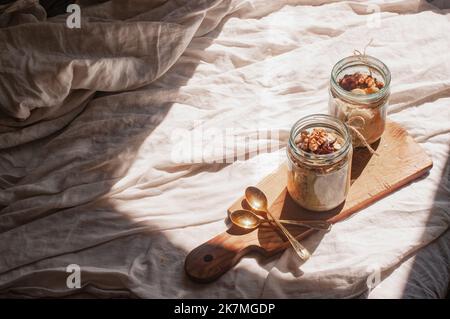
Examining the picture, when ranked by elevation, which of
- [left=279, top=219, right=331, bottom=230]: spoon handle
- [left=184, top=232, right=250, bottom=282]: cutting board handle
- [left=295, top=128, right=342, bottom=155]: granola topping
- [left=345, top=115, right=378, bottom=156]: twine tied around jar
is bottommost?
[left=184, top=232, right=250, bottom=282]: cutting board handle

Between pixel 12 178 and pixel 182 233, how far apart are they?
1.30 ft

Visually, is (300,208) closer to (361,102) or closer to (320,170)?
(320,170)

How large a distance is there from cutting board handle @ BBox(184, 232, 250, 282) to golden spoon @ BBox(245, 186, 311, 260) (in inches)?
3.0

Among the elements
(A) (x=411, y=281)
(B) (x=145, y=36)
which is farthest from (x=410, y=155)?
(B) (x=145, y=36)

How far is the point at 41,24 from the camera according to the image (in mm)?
1439

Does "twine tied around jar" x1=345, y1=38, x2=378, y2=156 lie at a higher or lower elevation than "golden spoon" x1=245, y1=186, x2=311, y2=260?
higher

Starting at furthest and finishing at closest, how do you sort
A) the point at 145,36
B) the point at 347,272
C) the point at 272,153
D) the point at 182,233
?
the point at 145,36
the point at 272,153
the point at 182,233
the point at 347,272

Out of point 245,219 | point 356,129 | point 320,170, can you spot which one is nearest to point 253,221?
point 245,219

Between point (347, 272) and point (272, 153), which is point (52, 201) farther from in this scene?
point (347, 272)

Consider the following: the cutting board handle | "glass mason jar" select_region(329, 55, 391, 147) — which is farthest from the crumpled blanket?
"glass mason jar" select_region(329, 55, 391, 147)

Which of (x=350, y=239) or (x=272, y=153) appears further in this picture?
(x=272, y=153)

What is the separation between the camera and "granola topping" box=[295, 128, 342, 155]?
46.0 inches

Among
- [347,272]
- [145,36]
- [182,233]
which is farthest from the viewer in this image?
[145,36]

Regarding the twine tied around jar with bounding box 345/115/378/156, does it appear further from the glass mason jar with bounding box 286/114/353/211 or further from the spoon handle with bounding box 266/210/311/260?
the spoon handle with bounding box 266/210/311/260
